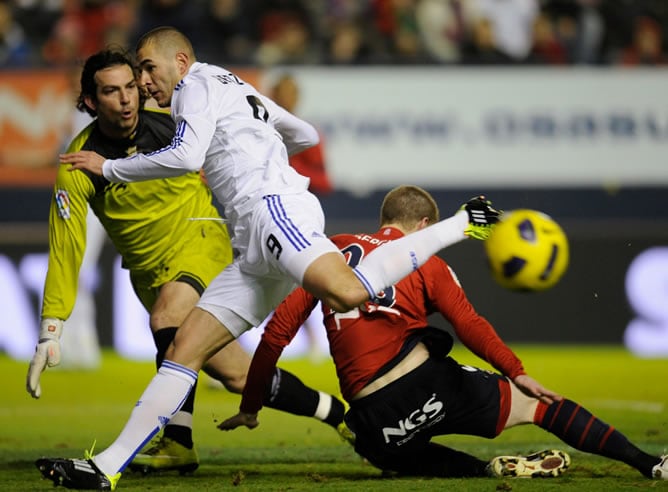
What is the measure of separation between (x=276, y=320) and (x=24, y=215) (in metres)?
9.01

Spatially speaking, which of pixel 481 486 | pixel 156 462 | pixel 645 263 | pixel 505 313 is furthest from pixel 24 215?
pixel 481 486

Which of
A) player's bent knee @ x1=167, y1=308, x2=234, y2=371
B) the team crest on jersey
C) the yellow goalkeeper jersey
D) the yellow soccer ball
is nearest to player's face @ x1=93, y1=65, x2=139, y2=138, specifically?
the yellow goalkeeper jersey

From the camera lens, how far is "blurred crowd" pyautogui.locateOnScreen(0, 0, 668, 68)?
14.5m

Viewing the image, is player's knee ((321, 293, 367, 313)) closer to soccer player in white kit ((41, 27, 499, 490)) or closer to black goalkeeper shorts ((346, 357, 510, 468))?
soccer player in white kit ((41, 27, 499, 490))

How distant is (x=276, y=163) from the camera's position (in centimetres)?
586

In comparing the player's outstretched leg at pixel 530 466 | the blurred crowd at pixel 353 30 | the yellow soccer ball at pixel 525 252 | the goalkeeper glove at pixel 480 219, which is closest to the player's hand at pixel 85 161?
the goalkeeper glove at pixel 480 219

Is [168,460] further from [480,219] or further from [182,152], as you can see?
[480,219]

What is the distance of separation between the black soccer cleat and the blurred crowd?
930cm

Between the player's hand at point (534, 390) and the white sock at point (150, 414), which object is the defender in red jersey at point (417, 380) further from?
the white sock at point (150, 414)

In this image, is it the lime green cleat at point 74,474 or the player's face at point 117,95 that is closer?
the lime green cleat at point 74,474

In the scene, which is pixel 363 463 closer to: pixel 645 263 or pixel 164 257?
pixel 164 257

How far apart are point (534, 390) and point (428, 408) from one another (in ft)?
1.95

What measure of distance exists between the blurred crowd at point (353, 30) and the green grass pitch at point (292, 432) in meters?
3.88

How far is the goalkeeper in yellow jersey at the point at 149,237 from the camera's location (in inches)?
244
